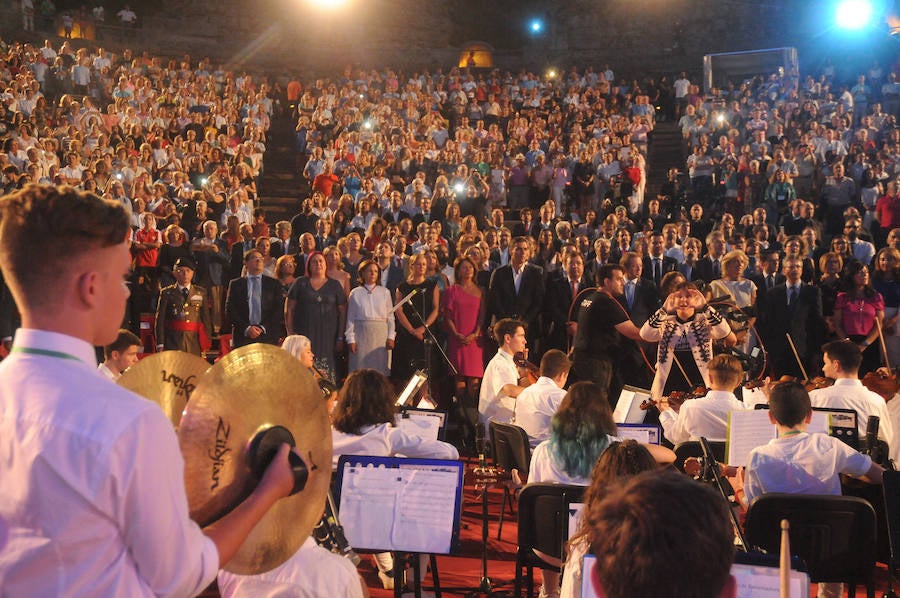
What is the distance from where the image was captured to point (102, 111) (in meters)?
20.1

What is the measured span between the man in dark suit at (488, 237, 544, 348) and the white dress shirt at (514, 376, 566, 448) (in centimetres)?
399

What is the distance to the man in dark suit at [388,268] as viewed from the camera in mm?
11562

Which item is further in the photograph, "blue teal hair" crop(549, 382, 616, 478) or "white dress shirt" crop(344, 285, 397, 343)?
"white dress shirt" crop(344, 285, 397, 343)

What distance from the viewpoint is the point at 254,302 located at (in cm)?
1077

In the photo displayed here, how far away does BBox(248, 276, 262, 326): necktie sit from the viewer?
10.7m

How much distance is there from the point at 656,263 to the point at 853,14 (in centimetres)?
1796

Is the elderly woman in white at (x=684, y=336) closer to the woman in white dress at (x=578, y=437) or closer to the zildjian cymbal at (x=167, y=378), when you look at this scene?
the woman in white dress at (x=578, y=437)

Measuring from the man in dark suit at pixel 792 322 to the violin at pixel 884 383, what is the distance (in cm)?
285

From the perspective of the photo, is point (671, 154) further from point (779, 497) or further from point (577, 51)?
point (779, 497)

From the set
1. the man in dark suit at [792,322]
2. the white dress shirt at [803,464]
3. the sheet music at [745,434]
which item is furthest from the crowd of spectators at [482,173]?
the white dress shirt at [803,464]

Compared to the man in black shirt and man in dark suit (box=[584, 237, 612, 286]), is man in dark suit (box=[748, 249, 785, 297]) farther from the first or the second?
the man in black shirt

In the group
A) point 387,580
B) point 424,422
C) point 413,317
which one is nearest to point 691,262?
point 413,317

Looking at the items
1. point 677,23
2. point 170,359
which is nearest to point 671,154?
point 677,23

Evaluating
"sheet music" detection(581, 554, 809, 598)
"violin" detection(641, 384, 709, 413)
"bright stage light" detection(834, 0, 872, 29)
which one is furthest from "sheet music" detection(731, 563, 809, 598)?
"bright stage light" detection(834, 0, 872, 29)
